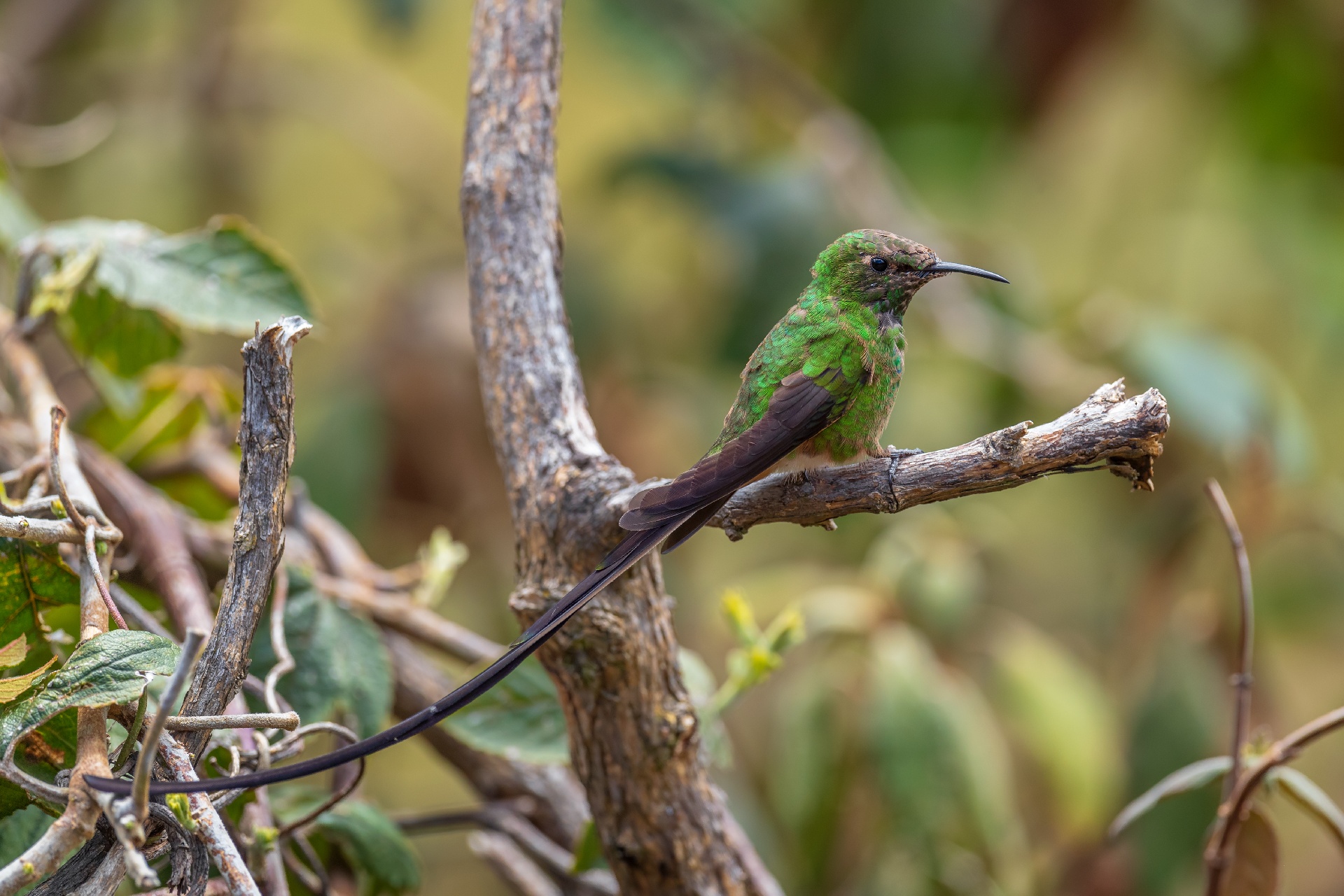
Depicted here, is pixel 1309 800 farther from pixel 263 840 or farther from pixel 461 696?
pixel 263 840

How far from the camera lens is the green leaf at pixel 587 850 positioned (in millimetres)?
1369

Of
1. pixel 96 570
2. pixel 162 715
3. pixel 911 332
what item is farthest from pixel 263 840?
pixel 911 332

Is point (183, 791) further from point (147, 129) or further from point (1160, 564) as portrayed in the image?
point (147, 129)

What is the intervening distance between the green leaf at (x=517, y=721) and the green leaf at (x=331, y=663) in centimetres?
10

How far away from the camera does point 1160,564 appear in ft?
8.97

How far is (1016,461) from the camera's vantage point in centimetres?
97

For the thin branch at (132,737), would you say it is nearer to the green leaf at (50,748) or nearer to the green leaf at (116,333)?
the green leaf at (50,748)

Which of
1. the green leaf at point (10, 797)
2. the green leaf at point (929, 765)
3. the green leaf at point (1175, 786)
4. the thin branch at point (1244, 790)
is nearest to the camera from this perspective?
the green leaf at point (10, 797)

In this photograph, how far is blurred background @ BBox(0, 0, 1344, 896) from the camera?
2342 mm

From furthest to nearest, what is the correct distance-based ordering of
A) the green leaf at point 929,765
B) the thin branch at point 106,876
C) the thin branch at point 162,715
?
the green leaf at point 929,765, the thin branch at point 106,876, the thin branch at point 162,715

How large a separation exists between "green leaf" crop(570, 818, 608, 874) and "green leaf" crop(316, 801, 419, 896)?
0.63 ft

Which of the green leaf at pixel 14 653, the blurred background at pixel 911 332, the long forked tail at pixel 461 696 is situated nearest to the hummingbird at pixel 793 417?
the long forked tail at pixel 461 696

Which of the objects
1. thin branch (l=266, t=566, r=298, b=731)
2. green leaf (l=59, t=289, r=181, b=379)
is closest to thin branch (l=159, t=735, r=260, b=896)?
thin branch (l=266, t=566, r=298, b=731)

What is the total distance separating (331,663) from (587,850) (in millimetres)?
391
